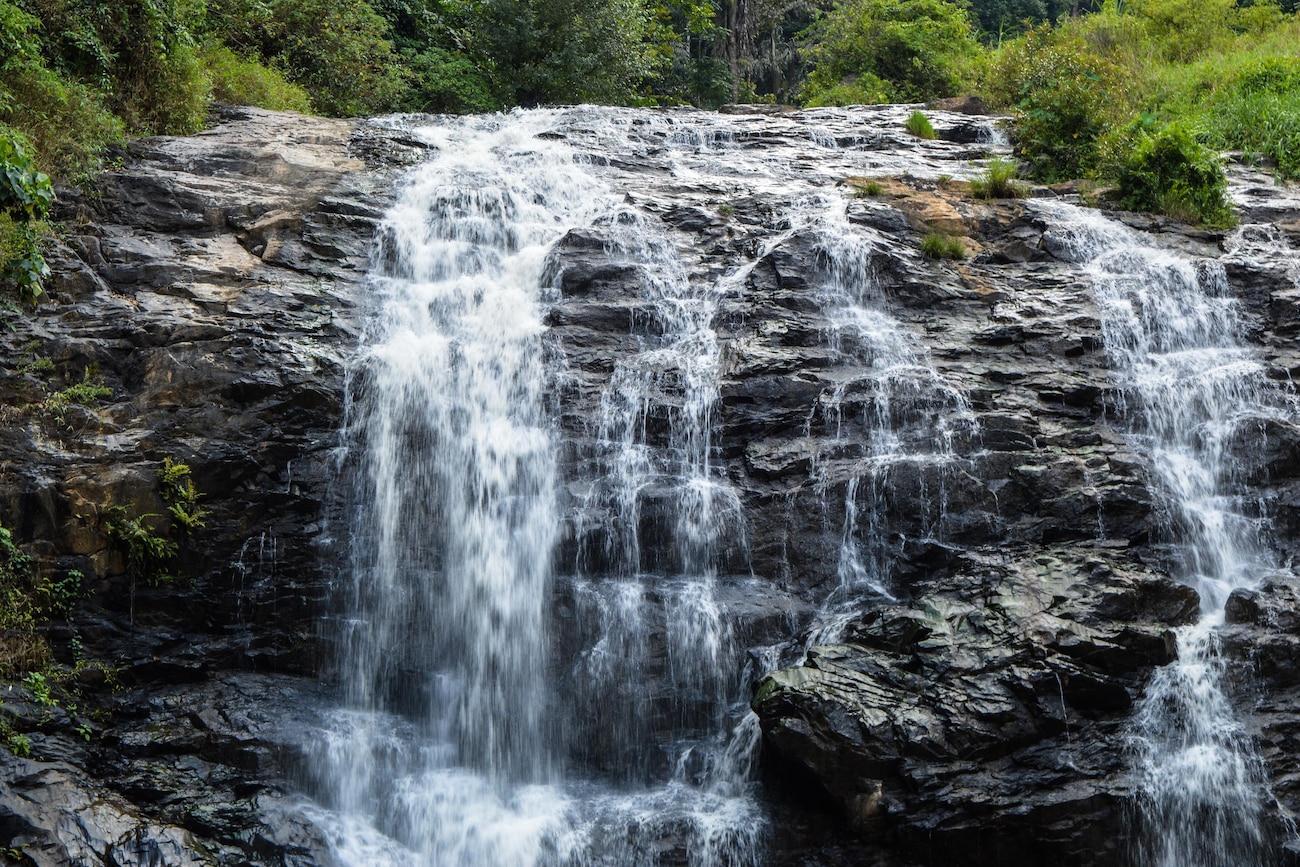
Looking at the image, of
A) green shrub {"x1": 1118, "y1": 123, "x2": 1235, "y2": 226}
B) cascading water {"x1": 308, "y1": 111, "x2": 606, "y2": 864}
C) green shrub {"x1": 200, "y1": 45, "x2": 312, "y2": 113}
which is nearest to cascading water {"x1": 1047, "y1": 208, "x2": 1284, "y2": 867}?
green shrub {"x1": 1118, "y1": 123, "x2": 1235, "y2": 226}

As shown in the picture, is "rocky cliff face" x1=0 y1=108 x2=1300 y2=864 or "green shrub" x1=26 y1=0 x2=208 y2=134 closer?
"rocky cliff face" x1=0 y1=108 x2=1300 y2=864

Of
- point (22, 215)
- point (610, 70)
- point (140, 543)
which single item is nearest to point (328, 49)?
point (610, 70)

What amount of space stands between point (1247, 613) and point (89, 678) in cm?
939

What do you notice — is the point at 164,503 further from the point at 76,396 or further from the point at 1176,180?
the point at 1176,180

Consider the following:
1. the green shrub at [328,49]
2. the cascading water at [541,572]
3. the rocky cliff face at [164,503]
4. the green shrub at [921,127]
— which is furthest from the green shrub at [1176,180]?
the green shrub at [328,49]

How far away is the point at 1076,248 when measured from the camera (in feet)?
39.2

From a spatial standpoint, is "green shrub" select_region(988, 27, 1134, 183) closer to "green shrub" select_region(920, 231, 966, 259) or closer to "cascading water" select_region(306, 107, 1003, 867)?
"green shrub" select_region(920, 231, 966, 259)

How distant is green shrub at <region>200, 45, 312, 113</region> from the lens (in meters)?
15.7

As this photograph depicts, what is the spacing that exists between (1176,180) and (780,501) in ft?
25.0

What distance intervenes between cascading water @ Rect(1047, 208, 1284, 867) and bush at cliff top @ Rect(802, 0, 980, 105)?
1177cm

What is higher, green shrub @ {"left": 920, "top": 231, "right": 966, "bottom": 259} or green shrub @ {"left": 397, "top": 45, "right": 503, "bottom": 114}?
green shrub @ {"left": 397, "top": 45, "right": 503, "bottom": 114}

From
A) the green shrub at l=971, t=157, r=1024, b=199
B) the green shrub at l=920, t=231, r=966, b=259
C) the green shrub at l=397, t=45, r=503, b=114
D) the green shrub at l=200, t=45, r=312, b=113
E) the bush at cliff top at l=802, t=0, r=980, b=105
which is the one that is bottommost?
the green shrub at l=920, t=231, r=966, b=259

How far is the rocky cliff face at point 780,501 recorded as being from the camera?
725cm

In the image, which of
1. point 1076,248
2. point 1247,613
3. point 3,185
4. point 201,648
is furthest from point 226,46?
point 1247,613
